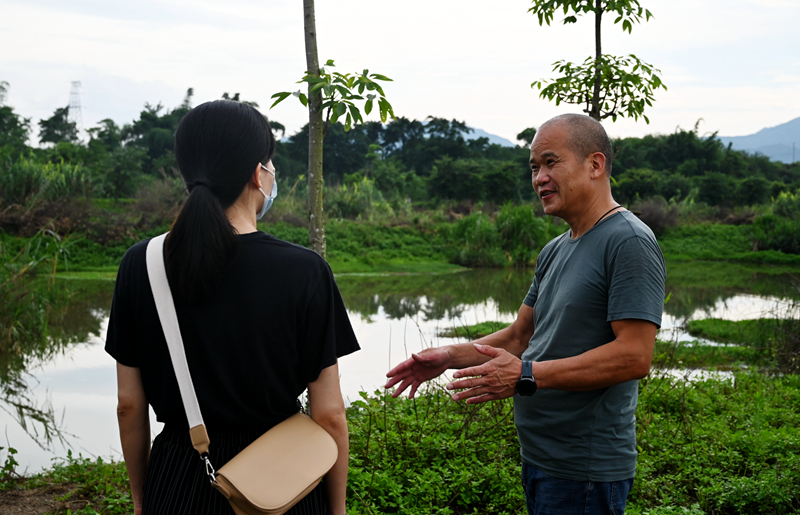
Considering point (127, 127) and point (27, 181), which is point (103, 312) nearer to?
point (27, 181)

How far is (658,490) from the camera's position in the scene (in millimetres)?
3303

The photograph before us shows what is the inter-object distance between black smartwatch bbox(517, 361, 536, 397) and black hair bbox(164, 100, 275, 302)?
0.79 meters

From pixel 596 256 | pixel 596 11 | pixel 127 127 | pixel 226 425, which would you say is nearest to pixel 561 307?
pixel 596 256

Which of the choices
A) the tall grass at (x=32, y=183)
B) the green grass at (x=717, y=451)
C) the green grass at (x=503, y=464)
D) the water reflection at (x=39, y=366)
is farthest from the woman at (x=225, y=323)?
the tall grass at (x=32, y=183)

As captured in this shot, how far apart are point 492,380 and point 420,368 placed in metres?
0.39

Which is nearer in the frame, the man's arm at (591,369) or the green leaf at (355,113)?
the man's arm at (591,369)

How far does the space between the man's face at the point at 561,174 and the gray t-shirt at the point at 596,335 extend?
0.11m

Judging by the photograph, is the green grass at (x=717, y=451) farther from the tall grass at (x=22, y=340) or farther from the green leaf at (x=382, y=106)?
the tall grass at (x=22, y=340)

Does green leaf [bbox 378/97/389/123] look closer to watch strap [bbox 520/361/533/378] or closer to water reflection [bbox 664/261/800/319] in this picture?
watch strap [bbox 520/361/533/378]

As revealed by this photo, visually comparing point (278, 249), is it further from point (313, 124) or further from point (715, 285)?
point (715, 285)

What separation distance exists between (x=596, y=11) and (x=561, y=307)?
3057mm

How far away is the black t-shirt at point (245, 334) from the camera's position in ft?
4.48

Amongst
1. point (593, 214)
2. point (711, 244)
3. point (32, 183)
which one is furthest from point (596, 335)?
point (711, 244)

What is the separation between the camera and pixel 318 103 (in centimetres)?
319
